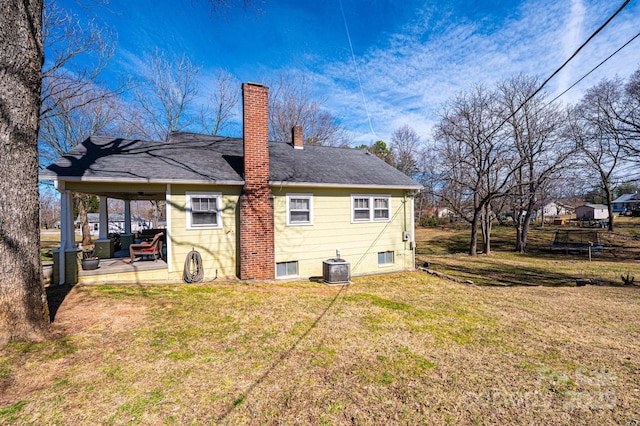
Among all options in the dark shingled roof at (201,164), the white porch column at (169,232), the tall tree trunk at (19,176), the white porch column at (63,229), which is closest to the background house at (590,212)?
the dark shingled roof at (201,164)

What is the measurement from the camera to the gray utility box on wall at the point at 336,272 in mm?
9484

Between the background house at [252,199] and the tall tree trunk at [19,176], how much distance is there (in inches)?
149

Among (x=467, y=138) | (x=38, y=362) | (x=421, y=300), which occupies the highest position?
(x=467, y=138)

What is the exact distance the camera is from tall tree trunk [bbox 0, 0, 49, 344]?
3.94 m

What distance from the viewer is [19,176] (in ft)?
13.4

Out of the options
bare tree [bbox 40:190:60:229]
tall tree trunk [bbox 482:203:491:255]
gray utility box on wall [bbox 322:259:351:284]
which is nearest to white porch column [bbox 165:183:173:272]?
gray utility box on wall [bbox 322:259:351:284]

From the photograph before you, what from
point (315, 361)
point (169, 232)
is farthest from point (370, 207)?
point (315, 361)

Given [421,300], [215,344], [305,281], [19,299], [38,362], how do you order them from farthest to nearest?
[305,281] < [421,300] < [215,344] < [19,299] < [38,362]

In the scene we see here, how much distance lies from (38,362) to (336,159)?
1096cm

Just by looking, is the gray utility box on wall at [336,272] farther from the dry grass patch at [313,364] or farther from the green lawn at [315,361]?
the dry grass patch at [313,364]

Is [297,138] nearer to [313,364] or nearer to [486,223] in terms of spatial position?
[313,364]

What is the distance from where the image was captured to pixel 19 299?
13.2ft

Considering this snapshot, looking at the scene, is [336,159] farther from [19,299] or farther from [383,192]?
[19,299]

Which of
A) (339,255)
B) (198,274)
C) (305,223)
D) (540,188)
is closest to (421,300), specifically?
(339,255)
